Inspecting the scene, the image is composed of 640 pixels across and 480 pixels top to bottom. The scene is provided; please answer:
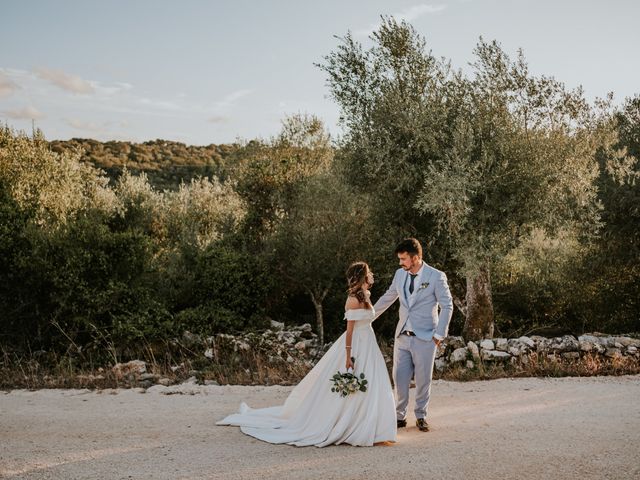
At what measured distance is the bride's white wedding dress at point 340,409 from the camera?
682 centimetres

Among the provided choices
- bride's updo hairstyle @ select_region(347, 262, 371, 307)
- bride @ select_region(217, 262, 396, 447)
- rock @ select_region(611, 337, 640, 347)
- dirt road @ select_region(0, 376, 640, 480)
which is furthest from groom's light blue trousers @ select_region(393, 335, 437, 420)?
rock @ select_region(611, 337, 640, 347)

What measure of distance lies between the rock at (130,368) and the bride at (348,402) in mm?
4590

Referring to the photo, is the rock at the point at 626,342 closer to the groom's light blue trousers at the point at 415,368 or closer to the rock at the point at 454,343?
the rock at the point at 454,343

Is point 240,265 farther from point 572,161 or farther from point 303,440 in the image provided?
point 303,440

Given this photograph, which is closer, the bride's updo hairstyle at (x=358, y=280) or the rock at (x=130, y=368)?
the bride's updo hairstyle at (x=358, y=280)

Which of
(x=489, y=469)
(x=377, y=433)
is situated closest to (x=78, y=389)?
(x=377, y=433)

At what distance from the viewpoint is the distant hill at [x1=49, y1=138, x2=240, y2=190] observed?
39406 millimetres

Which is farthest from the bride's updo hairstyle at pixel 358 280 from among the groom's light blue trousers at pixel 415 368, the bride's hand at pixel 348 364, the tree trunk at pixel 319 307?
the tree trunk at pixel 319 307

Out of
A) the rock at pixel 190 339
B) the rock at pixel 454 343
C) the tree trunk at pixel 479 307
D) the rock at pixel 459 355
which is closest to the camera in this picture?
the rock at pixel 459 355

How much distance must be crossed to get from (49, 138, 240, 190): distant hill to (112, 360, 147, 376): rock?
25334 millimetres

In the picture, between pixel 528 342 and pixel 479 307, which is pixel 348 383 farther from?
pixel 479 307

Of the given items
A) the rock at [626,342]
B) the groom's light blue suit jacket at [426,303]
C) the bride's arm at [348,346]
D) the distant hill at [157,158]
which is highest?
the distant hill at [157,158]

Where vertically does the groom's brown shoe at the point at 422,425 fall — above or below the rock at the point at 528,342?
below

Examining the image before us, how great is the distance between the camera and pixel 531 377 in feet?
34.5
